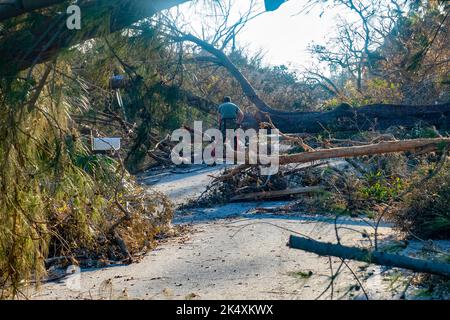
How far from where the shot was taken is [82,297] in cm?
578

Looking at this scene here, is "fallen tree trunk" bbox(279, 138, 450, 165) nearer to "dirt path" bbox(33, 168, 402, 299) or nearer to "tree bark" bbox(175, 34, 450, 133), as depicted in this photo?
"dirt path" bbox(33, 168, 402, 299)

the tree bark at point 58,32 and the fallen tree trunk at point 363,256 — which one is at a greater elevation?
the tree bark at point 58,32

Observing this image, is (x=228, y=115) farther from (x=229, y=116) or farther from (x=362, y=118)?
(x=362, y=118)

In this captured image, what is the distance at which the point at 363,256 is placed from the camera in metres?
4.27

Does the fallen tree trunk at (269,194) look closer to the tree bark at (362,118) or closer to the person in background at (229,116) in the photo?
the tree bark at (362,118)

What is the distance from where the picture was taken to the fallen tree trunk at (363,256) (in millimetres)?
4246

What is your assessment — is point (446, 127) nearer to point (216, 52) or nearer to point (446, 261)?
point (216, 52)

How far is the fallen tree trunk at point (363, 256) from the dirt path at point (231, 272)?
27 centimetres

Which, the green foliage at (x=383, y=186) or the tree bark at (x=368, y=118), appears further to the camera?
the tree bark at (x=368, y=118)

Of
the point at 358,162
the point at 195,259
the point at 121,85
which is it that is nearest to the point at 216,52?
the point at 358,162

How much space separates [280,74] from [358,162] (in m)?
16.3

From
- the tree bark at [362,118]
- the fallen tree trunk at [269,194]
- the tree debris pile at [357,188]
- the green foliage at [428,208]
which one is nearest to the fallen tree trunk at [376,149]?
the tree debris pile at [357,188]

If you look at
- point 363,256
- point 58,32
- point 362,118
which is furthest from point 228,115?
point 363,256

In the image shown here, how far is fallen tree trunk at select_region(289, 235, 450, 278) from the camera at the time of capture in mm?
4246
